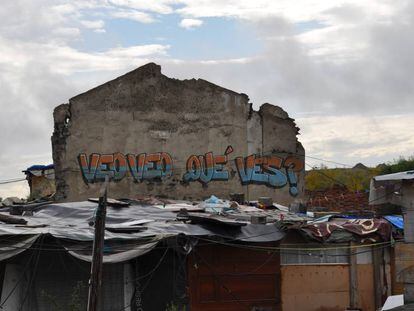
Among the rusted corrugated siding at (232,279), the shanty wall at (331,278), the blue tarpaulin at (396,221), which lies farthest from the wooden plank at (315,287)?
the blue tarpaulin at (396,221)

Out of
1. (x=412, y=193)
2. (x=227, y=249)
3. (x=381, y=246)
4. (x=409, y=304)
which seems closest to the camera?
(x=409, y=304)

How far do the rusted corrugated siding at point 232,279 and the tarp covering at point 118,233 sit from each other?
3.07 feet

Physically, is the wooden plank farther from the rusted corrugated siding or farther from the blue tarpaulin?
the blue tarpaulin

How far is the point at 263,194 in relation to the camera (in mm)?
27406

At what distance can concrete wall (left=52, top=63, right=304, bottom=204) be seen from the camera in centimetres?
2636

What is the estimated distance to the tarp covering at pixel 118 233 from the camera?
48.8 ft

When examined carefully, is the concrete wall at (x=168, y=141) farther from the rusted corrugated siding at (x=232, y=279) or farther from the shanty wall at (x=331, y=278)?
the rusted corrugated siding at (x=232, y=279)

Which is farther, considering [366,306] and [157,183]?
[157,183]

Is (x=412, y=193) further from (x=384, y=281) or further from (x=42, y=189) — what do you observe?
(x=42, y=189)

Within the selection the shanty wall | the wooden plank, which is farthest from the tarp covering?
the wooden plank

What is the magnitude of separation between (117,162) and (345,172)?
15.6 meters

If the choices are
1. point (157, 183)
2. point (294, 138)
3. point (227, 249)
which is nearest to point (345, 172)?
point (294, 138)

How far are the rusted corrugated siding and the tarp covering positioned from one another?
936mm

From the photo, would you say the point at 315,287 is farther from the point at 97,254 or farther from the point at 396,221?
the point at 97,254
